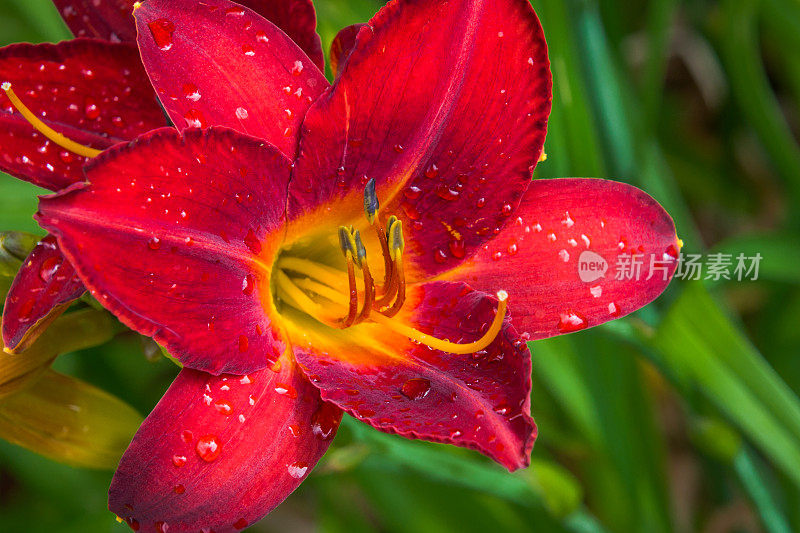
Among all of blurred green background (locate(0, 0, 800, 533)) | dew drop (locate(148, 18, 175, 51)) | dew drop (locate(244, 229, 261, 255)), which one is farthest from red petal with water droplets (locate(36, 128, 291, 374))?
blurred green background (locate(0, 0, 800, 533))

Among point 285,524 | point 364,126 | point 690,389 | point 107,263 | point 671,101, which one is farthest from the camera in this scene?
point 671,101

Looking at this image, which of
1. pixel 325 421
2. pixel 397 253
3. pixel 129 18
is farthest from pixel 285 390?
pixel 129 18

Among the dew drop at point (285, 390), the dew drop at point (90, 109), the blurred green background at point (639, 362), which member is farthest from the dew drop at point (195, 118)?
the blurred green background at point (639, 362)

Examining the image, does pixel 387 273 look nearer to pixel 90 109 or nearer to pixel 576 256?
pixel 576 256

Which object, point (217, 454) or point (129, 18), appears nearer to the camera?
point (217, 454)

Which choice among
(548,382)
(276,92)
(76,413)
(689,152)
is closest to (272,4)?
(276,92)

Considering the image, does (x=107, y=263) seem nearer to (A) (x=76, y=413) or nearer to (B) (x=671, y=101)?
(A) (x=76, y=413)
